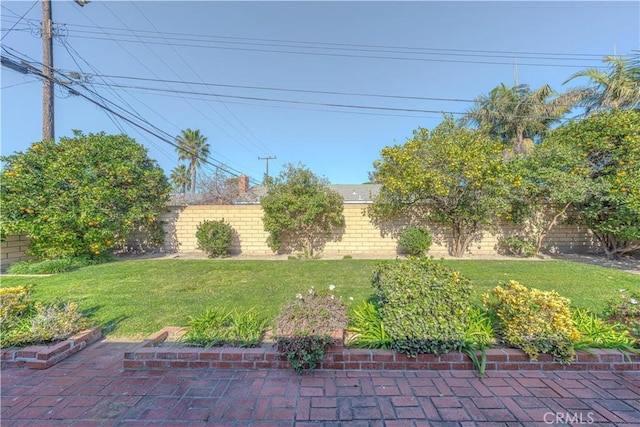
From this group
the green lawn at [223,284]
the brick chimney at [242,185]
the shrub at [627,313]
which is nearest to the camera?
the shrub at [627,313]

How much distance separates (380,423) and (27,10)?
1382cm

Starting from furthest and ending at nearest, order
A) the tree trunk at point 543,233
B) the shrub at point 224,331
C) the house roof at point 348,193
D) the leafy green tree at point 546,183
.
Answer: the house roof at point 348,193 < the tree trunk at point 543,233 < the leafy green tree at point 546,183 < the shrub at point 224,331

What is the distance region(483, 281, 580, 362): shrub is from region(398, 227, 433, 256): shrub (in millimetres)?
6015

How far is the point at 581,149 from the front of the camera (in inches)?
290

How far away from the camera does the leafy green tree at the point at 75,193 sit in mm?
7043

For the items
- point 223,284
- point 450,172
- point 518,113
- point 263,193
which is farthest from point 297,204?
point 518,113

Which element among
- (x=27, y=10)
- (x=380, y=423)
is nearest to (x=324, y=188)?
(x=380, y=423)

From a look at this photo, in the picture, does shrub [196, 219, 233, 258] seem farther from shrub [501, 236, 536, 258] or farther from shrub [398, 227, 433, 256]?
shrub [501, 236, 536, 258]

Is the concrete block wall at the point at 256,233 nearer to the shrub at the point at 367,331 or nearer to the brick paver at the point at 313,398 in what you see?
the shrub at the point at 367,331

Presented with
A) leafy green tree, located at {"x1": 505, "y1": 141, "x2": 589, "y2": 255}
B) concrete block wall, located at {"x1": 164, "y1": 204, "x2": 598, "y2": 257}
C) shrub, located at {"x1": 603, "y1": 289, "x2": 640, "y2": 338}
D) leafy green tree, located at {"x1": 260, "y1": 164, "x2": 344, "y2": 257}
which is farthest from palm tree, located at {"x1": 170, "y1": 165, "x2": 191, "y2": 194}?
shrub, located at {"x1": 603, "y1": 289, "x2": 640, "y2": 338}

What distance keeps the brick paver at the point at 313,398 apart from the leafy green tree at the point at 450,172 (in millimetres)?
5744

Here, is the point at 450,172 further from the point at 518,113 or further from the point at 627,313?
the point at 518,113

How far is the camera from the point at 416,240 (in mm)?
8586

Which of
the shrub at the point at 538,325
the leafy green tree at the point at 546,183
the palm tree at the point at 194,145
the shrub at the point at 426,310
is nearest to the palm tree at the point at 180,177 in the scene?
the palm tree at the point at 194,145
